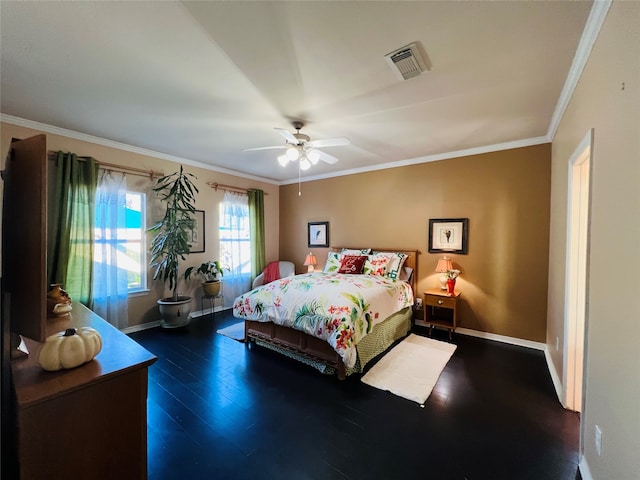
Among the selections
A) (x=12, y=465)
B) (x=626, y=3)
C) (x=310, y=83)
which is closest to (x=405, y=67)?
(x=310, y=83)

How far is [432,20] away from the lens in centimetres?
154

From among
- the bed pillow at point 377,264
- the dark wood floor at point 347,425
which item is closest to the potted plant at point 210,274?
the dark wood floor at point 347,425

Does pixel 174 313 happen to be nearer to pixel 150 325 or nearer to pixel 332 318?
pixel 150 325

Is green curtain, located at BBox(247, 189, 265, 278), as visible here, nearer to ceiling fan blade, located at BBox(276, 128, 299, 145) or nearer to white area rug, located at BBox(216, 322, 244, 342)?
white area rug, located at BBox(216, 322, 244, 342)

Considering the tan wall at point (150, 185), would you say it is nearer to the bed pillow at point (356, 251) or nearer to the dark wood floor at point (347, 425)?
the dark wood floor at point (347, 425)

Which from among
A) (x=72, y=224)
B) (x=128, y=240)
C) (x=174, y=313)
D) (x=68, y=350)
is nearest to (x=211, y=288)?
(x=174, y=313)

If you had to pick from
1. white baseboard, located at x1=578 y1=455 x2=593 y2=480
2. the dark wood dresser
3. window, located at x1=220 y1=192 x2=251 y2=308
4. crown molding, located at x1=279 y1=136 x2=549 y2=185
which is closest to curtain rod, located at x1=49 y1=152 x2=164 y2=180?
window, located at x1=220 y1=192 x2=251 y2=308

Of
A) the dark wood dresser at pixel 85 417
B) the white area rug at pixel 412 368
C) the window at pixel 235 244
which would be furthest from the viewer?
the window at pixel 235 244

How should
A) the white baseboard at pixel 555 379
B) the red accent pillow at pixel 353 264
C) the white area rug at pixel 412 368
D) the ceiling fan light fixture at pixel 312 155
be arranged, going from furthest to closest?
the red accent pillow at pixel 353 264
the ceiling fan light fixture at pixel 312 155
the white area rug at pixel 412 368
the white baseboard at pixel 555 379

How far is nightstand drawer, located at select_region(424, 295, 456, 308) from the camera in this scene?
11.9 ft

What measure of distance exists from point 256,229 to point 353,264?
86.3 inches

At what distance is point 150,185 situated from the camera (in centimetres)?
399

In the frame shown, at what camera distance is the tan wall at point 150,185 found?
3.17m

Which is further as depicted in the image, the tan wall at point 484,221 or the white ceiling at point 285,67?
the tan wall at point 484,221
